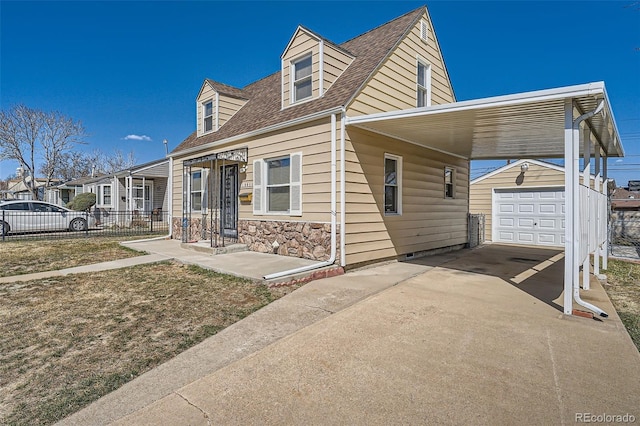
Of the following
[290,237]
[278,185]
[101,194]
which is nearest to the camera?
[290,237]

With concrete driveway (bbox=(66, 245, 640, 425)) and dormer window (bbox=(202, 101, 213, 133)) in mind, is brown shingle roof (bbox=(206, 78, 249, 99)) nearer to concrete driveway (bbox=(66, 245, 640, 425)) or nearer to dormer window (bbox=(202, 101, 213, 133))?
dormer window (bbox=(202, 101, 213, 133))

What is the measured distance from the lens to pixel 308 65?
7980 mm

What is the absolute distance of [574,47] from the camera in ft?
37.9

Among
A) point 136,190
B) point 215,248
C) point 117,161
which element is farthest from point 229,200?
point 117,161

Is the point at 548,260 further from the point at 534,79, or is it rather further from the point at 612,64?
the point at 534,79

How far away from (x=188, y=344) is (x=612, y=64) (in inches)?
Result: 656

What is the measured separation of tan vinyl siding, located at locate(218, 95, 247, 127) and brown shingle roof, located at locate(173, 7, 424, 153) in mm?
197

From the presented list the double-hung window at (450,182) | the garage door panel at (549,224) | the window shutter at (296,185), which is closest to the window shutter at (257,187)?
the window shutter at (296,185)

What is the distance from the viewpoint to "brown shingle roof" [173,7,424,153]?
23.5 feet

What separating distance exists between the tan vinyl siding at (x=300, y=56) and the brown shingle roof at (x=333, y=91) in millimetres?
319

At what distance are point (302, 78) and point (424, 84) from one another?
12.3 ft

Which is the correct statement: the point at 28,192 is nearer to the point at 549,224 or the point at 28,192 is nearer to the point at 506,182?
the point at 506,182

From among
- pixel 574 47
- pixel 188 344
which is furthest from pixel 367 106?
pixel 574 47

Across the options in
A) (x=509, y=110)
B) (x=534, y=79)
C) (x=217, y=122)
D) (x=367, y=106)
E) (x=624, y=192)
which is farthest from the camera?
(x=624, y=192)
